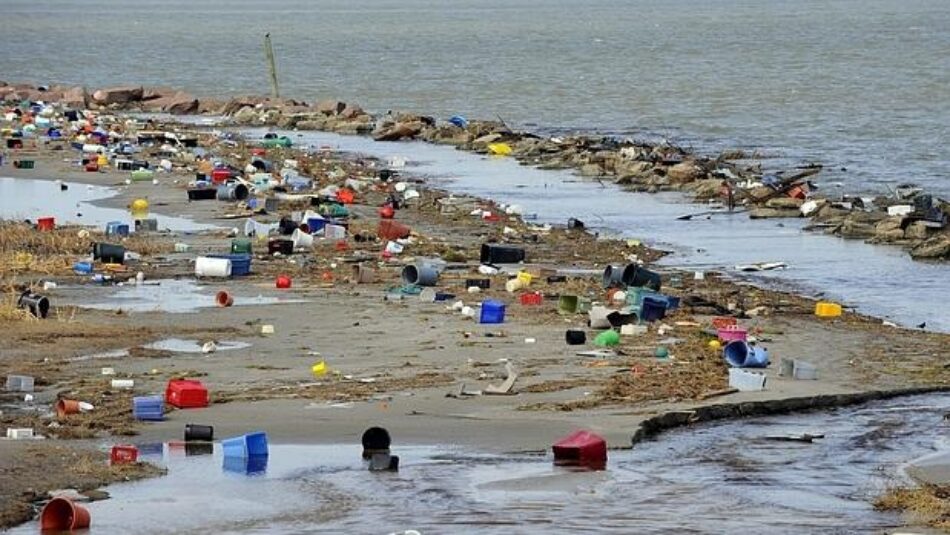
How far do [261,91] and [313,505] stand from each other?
2261 inches

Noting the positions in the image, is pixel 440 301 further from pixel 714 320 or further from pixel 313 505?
pixel 313 505

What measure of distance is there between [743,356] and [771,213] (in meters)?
14.0

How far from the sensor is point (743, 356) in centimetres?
1520

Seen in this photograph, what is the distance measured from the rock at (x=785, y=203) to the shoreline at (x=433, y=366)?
27.9 feet

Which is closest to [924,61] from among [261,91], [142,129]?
[261,91]

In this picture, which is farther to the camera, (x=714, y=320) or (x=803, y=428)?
(x=714, y=320)

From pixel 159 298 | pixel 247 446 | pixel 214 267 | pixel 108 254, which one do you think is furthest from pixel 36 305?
pixel 247 446

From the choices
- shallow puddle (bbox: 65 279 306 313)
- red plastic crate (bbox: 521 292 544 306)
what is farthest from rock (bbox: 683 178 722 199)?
shallow puddle (bbox: 65 279 306 313)

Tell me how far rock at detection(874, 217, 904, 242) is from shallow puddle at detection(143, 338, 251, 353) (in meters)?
12.4

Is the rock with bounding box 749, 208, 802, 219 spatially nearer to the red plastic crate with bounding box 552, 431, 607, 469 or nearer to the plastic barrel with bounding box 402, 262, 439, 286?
the plastic barrel with bounding box 402, 262, 439, 286

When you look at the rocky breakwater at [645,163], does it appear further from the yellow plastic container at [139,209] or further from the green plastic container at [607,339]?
the green plastic container at [607,339]

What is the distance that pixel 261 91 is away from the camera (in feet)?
221

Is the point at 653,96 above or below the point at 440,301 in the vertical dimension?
above

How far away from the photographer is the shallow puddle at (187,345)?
15.8m
